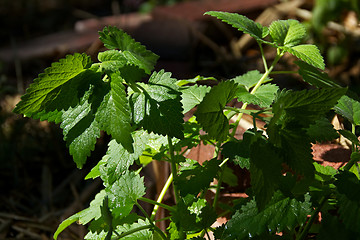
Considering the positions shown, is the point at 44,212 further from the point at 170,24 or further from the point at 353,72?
the point at 353,72

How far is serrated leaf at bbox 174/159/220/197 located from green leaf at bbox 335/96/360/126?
307 mm

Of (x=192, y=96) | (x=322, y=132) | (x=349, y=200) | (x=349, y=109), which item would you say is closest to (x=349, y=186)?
(x=349, y=200)

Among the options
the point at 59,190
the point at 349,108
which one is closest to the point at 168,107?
the point at 349,108

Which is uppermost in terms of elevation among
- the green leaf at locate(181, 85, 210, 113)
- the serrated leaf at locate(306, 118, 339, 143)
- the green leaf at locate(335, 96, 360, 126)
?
the serrated leaf at locate(306, 118, 339, 143)

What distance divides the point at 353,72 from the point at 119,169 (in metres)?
2.72

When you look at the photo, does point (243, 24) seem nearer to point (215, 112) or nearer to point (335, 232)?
point (215, 112)

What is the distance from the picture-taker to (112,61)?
1.03 metres

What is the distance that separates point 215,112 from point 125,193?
0.96 feet

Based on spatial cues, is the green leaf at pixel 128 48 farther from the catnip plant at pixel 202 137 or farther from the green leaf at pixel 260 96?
the green leaf at pixel 260 96

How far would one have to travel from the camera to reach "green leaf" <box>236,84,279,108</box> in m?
1.13

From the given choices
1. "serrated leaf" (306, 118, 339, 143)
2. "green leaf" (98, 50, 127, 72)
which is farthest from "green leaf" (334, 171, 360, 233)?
"green leaf" (98, 50, 127, 72)

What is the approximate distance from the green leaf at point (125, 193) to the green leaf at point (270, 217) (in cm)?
23

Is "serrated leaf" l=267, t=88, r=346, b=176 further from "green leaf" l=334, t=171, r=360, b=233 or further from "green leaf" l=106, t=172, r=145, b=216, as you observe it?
"green leaf" l=106, t=172, r=145, b=216

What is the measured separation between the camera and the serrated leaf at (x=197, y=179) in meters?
1.04
